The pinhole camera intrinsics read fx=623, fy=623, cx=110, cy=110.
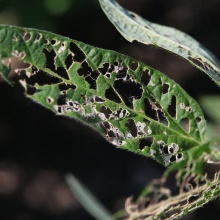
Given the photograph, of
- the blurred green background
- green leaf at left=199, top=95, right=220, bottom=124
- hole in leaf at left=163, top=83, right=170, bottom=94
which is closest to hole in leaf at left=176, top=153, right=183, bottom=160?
hole in leaf at left=163, top=83, right=170, bottom=94

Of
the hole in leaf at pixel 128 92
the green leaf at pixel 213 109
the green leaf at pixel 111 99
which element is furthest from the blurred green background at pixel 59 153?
the green leaf at pixel 111 99

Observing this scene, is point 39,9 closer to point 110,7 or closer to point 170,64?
point 170,64

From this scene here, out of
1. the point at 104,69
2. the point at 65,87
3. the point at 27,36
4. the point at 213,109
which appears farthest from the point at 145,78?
the point at 213,109

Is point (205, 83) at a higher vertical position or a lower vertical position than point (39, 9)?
lower

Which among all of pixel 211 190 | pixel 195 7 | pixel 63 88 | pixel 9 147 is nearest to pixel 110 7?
pixel 63 88

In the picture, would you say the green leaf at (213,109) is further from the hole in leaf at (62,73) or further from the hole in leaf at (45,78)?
the hole in leaf at (62,73)

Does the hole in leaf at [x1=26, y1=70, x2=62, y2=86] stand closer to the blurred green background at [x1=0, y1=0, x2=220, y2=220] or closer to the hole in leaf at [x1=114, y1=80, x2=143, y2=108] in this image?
the hole in leaf at [x1=114, y1=80, x2=143, y2=108]
